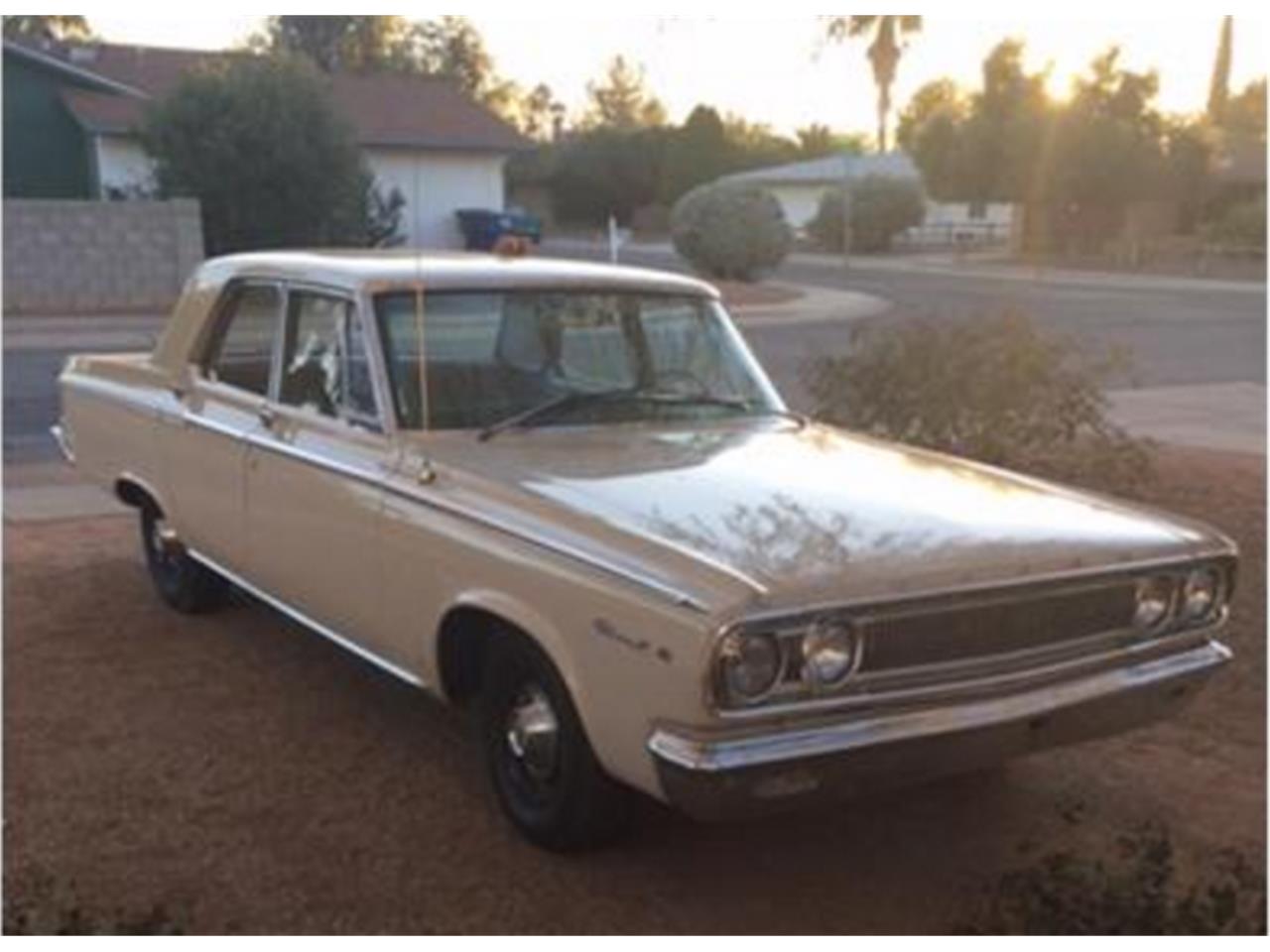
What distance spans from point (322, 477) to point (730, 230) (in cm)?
2576

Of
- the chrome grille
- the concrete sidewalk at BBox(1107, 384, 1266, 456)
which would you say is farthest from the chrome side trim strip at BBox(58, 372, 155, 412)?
the concrete sidewalk at BBox(1107, 384, 1266, 456)

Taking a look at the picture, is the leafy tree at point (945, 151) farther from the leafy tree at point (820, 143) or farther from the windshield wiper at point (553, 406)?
the windshield wiper at point (553, 406)

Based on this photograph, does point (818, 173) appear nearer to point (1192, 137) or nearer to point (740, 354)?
point (1192, 137)

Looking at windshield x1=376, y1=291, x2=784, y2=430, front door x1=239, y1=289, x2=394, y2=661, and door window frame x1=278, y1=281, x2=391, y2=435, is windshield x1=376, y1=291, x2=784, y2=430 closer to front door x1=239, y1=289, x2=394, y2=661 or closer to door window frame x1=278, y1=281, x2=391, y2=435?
door window frame x1=278, y1=281, x2=391, y2=435

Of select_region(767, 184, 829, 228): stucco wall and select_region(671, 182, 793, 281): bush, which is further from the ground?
select_region(671, 182, 793, 281): bush

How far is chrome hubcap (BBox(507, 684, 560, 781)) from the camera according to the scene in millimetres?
4148

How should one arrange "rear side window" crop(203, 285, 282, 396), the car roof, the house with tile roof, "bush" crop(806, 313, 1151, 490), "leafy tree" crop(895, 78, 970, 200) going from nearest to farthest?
the car roof, "rear side window" crop(203, 285, 282, 396), "bush" crop(806, 313, 1151, 490), the house with tile roof, "leafy tree" crop(895, 78, 970, 200)

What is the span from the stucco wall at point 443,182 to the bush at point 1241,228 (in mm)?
20949

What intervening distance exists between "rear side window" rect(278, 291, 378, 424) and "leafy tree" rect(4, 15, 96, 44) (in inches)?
1267

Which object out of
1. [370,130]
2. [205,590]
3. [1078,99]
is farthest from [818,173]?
[205,590]

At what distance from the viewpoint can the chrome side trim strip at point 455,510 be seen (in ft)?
11.9

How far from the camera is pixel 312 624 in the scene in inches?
208

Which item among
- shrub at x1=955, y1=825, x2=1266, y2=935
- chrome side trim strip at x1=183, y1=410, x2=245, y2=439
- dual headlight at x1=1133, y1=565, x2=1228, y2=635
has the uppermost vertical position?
chrome side trim strip at x1=183, y1=410, x2=245, y2=439

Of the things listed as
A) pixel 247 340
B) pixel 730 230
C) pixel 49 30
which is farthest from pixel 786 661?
pixel 49 30
